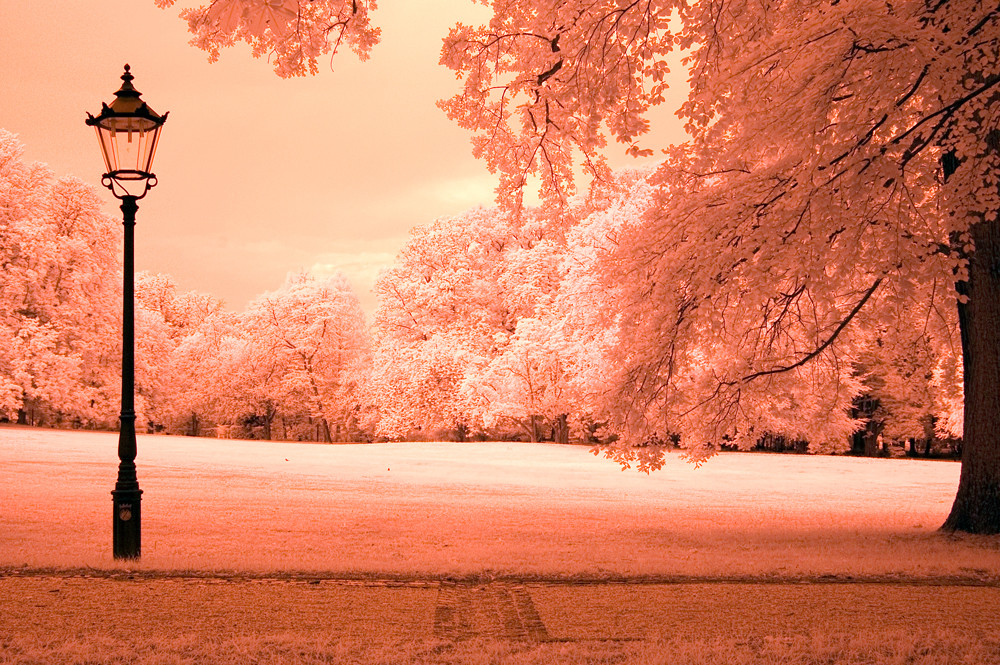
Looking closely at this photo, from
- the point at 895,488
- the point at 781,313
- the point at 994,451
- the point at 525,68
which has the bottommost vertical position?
the point at 895,488

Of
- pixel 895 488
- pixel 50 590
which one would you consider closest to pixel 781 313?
pixel 50 590

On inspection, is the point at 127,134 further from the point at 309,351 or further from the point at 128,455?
the point at 309,351

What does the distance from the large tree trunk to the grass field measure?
1.92 ft

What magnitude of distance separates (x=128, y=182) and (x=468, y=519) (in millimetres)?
7448

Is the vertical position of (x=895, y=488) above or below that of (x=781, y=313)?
below

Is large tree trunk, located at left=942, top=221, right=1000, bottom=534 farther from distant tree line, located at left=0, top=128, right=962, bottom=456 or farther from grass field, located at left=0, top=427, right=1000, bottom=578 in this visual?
distant tree line, located at left=0, top=128, right=962, bottom=456

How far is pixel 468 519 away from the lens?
13297 mm

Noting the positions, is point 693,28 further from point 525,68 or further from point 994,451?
point 994,451

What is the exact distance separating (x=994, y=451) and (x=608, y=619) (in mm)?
7676

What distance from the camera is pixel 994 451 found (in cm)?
1130

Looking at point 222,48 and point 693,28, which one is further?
point 222,48

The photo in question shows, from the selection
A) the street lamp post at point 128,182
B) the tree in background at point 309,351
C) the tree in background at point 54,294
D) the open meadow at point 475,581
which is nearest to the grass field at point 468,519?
the open meadow at point 475,581

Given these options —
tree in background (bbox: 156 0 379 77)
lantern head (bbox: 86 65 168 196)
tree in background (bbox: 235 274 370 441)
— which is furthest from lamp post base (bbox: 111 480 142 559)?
tree in background (bbox: 235 274 370 441)

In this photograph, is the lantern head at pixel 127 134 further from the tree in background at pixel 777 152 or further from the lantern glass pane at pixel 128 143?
the tree in background at pixel 777 152
